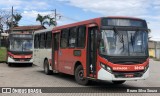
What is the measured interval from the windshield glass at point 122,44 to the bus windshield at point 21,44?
15.0 meters

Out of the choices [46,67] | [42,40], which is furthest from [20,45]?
[46,67]

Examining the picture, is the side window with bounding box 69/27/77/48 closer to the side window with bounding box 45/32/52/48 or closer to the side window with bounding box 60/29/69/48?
the side window with bounding box 60/29/69/48

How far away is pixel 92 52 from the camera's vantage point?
44.3 ft

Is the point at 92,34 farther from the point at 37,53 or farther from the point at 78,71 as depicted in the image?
the point at 37,53

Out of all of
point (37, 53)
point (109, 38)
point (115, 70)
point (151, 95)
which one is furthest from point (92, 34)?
point (37, 53)

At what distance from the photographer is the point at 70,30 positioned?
16.1m

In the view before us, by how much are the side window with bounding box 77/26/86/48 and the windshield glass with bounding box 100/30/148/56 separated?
5.75ft

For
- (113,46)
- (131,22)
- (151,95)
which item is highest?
(131,22)

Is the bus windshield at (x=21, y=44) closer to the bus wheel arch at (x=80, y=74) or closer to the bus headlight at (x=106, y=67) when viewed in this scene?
the bus wheel arch at (x=80, y=74)

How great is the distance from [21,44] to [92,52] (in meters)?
14.2

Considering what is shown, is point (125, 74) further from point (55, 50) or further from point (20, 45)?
point (20, 45)

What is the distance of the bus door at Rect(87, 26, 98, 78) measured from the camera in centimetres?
1323

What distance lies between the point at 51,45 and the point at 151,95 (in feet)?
27.7

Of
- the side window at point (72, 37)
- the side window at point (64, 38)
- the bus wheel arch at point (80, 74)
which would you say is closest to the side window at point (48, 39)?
the side window at point (64, 38)
